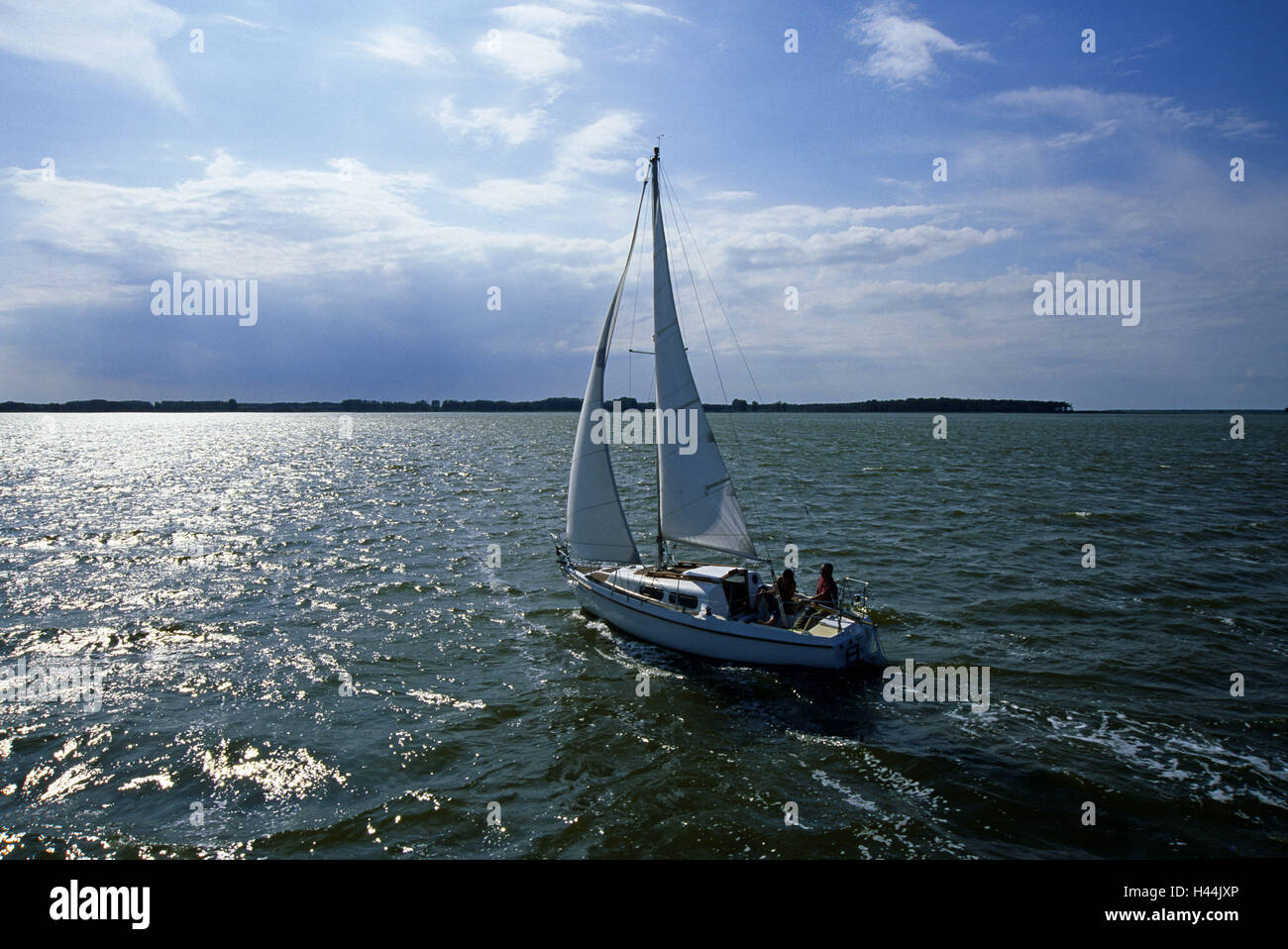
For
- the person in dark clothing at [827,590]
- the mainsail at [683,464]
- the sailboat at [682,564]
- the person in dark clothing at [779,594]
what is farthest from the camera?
the mainsail at [683,464]

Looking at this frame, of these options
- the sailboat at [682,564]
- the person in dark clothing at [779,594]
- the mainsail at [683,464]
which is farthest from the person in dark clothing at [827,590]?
the mainsail at [683,464]

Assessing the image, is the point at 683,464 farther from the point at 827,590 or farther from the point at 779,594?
the point at 827,590

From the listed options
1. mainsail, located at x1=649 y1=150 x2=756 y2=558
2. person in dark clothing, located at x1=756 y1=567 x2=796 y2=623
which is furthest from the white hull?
mainsail, located at x1=649 y1=150 x2=756 y2=558

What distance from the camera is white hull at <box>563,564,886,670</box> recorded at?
1752 centimetres

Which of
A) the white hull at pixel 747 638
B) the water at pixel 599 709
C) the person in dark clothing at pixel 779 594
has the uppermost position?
the person in dark clothing at pixel 779 594

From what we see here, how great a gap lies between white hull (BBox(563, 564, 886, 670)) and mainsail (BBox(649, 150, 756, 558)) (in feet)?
8.57

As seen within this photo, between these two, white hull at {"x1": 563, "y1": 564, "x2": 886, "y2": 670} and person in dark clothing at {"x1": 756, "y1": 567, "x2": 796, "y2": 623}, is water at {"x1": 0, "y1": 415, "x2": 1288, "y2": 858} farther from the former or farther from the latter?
person in dark clothing at {"x1": 756, "y1": 567, "x2": 796, "y2": 623}

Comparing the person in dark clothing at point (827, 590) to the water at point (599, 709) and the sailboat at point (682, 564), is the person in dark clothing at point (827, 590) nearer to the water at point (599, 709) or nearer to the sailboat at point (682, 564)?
the sailboat at point (682, 564)

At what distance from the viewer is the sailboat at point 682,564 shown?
18.0 meters

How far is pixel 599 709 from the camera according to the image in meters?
16.6

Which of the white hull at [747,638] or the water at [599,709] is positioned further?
the white hull at [747,638]

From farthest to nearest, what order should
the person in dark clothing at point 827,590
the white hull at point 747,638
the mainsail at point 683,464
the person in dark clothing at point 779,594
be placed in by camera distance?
the mainsail at point 683,464 < the person in dark clothing at point 779,594 < the person in dark clothing at point 827,590 < the white hull at point 747,638

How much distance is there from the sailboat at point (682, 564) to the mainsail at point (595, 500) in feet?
0.10
